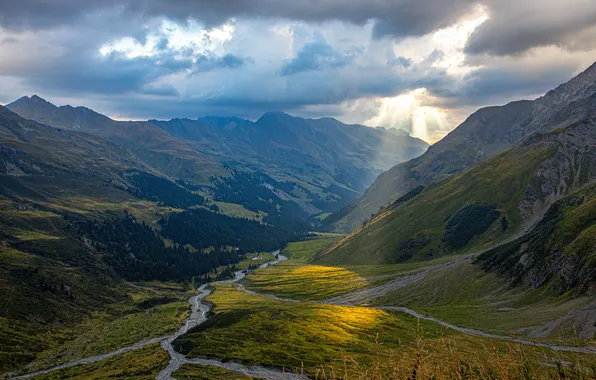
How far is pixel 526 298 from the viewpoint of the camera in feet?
540

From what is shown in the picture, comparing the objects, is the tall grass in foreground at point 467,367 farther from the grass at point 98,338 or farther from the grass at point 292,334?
the grass at point 98,338

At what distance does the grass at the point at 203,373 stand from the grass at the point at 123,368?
731cm

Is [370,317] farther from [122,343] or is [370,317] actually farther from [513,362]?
[513,362]

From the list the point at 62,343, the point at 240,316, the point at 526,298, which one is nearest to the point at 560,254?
the point at 526,298

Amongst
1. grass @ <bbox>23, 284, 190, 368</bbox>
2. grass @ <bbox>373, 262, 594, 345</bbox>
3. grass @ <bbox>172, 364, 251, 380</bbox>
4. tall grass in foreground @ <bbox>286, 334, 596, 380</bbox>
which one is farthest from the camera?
grass @ <bbox>23, 284, 190, 368</bbox>

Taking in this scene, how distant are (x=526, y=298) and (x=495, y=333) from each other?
36878mm

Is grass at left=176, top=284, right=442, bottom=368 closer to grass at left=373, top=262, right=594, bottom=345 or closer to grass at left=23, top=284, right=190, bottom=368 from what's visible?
grass at left=373, top=262, right=594, bottom=345

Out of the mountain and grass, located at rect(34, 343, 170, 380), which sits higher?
the mountain

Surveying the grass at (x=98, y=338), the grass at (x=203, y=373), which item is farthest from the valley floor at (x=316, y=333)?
the grass at (x=98, y=338)

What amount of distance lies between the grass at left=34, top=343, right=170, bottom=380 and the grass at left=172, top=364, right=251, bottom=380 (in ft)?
24.0

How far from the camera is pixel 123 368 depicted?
424 feet

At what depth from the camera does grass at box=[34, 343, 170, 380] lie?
122312mm

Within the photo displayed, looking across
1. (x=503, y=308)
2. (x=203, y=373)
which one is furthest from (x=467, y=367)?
(x=503, y=308)

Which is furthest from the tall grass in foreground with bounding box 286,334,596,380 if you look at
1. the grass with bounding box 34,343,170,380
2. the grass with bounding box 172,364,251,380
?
the grass with bounding box 34,343,170,380
